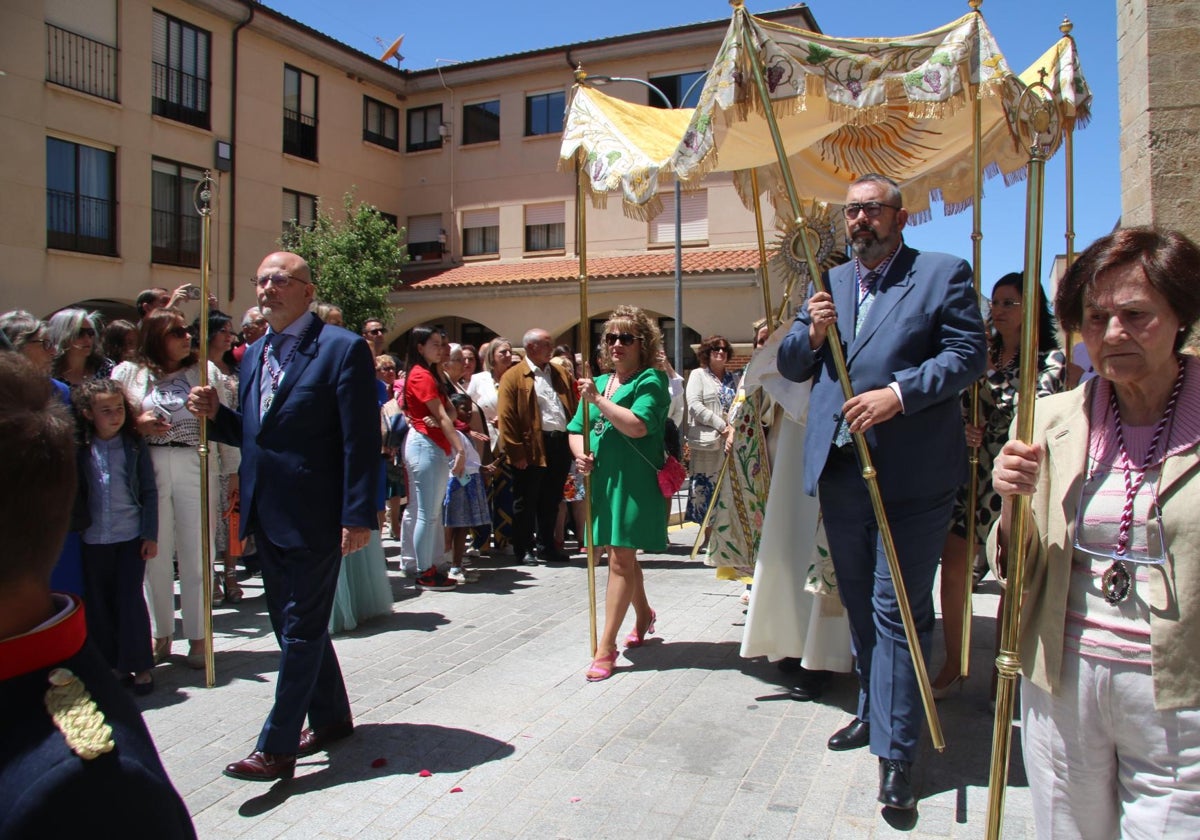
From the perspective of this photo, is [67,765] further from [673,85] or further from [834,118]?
[673,85]

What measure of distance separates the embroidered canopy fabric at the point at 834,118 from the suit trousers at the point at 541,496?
3418 mm

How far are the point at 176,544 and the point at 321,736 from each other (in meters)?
1.95

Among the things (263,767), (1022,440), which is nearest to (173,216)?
(263,767)

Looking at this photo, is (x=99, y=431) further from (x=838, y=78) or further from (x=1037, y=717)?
(x=1037, y=717)

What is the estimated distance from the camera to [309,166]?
25.3 meters

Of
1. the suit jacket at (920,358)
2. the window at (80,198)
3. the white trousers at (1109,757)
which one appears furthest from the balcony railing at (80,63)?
the white trousers at (1109,757)

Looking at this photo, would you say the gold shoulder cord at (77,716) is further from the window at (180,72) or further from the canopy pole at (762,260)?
the window at (180,72)

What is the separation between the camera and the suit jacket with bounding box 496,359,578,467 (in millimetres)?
8531

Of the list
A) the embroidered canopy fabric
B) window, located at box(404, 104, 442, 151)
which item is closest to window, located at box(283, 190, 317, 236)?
window, located at box(404, 104, 442, 151)

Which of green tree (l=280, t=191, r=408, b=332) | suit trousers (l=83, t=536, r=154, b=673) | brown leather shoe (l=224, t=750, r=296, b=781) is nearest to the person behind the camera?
brown leather shoe (l=224, t=750, r=296, b=781)

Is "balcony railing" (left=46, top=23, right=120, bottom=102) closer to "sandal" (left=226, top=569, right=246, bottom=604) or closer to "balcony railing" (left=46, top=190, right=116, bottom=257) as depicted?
"balcony railing" (left=46, top=190, right=116, bottom=257)

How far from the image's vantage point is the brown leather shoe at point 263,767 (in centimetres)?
357

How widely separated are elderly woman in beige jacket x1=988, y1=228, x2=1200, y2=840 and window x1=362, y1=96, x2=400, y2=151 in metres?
27.3

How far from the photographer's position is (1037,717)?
2.33 metres
